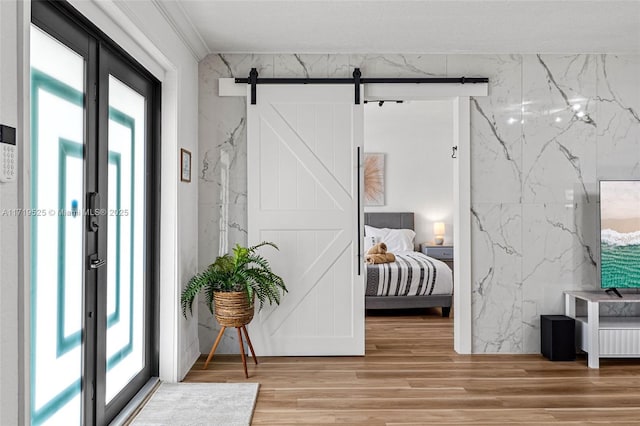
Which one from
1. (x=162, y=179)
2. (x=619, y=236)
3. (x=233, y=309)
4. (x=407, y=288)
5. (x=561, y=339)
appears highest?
(x=162, y=179)

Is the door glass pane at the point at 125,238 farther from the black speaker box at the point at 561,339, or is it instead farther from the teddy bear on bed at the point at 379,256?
the teddy bear on bed at the point at 379,256

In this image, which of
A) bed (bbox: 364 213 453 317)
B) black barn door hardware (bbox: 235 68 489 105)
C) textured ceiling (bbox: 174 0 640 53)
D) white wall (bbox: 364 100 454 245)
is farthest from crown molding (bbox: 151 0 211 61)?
white wall (bbox: 364 100 454 245)

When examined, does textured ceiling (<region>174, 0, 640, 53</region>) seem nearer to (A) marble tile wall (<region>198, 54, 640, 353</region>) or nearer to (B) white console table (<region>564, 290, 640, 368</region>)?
(A) marble tile wall (<region>198, 54, 640, 353</region>)

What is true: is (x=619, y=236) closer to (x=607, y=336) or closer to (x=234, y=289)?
(x=607, y=336)

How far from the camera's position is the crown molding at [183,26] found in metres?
3.17

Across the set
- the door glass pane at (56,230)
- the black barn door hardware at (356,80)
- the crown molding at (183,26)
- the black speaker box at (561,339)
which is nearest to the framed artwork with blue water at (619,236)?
the black speaker box at (561,339)

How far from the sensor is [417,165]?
827 cm

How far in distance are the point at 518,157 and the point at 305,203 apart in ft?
6.01

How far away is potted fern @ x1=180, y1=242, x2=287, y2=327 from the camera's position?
3.79 meters

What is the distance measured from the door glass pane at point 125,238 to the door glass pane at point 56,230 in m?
0.41

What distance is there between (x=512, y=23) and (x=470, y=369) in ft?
8.42

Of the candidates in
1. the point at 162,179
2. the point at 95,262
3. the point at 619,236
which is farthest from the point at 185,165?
the point at 619,236

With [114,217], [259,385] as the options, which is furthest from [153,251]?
[259,385]

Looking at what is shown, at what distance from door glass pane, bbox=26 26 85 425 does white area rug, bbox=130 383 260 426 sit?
2.05 feet
